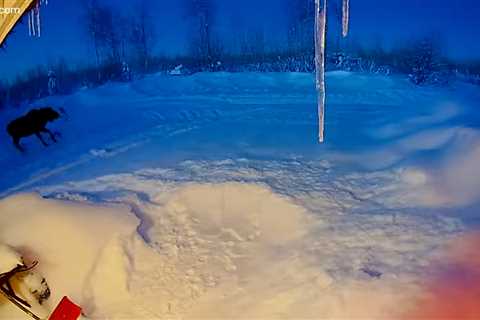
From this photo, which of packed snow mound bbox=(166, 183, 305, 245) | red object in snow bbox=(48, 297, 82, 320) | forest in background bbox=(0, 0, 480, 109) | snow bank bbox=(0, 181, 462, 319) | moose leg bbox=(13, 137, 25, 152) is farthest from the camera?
forest in background bbox=(0, 0, 480, 109)

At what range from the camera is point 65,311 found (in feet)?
12.5

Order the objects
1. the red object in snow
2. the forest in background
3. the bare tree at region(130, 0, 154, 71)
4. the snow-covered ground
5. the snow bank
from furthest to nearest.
→ the bare tree at region(130, 0, 154, 71) < the forest in background < the snow-covered ground < the snow bank < the red object in snow

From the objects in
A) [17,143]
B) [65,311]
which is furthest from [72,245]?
[17,143]

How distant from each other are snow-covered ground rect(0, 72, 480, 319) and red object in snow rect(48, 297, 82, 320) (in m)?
0.45

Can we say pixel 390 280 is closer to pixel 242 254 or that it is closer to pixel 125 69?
pixel 242 254

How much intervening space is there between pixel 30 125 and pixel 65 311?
695 centimetres

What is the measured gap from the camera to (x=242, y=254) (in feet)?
17.1

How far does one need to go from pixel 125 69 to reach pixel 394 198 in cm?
1159

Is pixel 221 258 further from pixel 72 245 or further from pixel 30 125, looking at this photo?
pixel 30 125

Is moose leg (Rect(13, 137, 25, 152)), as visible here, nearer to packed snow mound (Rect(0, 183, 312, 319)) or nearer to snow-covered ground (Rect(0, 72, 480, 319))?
snow-covered ground (Rect(0, 72, 480, 319))

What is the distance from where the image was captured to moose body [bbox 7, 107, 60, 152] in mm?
9359

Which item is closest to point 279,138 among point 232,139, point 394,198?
point 232,139

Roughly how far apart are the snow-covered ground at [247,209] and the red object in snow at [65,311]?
452mm

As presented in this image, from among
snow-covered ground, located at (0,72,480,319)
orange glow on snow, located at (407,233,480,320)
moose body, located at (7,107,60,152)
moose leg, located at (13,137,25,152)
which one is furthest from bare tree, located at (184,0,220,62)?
orange glow on snow, located at (407,233,480,320)
